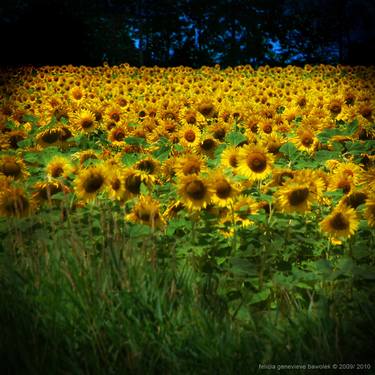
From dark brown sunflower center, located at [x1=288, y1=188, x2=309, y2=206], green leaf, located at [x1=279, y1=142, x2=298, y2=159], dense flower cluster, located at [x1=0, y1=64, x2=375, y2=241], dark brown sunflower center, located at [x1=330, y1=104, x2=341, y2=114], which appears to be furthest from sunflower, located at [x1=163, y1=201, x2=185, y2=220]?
dark brown sunflower center, located at [x1=330, y1=104, x2=341, y2=114]

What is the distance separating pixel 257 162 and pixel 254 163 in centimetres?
2

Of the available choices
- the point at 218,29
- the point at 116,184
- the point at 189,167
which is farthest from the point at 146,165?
the point at 218,29

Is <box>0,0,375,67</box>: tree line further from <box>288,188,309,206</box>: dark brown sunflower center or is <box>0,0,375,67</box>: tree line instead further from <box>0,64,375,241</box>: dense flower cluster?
<box>288,188,309,206</box>: dark brown sunflower center

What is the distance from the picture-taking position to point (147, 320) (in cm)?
238

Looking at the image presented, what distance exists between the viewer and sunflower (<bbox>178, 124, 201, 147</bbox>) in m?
4.79

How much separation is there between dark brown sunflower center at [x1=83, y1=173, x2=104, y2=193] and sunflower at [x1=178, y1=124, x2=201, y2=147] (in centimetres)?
187

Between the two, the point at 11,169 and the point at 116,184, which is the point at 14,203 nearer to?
the point at 116,184

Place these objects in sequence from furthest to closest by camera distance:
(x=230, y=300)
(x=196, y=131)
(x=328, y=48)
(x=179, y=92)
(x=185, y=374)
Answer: (x=328, y=48) < (x=179, y=92) < (x=196, y=131) < (x=230, y=300) < (x=185, y=374)

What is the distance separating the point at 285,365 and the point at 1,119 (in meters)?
4.02

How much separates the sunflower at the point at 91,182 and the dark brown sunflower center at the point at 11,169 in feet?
2.22

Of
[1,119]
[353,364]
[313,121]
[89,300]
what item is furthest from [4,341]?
[313,121]

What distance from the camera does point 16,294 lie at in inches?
100

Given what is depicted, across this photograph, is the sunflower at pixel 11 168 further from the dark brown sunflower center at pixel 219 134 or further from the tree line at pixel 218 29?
the tree line at pixel 218 29

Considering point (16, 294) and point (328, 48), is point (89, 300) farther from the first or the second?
point (328, 48)
